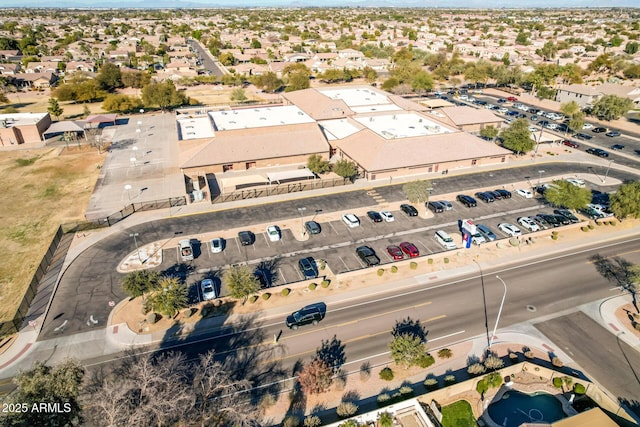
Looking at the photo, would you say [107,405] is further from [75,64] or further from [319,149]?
[75,64]

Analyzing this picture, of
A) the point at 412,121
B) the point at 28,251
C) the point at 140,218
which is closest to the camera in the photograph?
the point at 28,251

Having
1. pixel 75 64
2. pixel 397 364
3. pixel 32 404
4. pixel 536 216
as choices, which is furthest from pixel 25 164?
pixel 75 64

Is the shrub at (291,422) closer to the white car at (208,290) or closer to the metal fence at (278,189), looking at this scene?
the white car at (208,290)

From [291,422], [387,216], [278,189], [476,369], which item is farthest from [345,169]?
[291,422]

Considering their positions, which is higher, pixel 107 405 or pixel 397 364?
pixel 107 405

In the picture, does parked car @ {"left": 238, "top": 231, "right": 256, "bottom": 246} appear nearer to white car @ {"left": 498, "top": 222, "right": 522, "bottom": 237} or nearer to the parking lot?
the parking lot

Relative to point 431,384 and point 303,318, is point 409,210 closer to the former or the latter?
point 303,318
